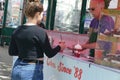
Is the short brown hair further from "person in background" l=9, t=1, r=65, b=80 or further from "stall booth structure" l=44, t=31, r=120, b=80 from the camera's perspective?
"stall booth structure" l=44, t=31, r=120, b=80

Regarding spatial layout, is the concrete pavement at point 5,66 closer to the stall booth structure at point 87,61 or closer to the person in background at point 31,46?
the stall booth structure at point 87,61

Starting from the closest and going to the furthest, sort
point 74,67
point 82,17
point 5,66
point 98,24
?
point 74,67 → point 98,24 → point 82,17 → point 5,66

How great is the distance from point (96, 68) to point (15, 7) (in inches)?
508

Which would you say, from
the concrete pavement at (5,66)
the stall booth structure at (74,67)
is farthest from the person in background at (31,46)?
the concrete pavement at (5,66)

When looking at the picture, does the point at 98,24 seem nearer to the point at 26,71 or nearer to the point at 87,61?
the point at 87,61

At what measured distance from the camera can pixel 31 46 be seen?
467 centimetres

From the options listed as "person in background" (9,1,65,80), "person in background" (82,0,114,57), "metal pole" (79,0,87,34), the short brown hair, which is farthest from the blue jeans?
"metal pole" (79,0,87,34)

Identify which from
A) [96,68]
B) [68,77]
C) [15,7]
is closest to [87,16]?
[68,77]

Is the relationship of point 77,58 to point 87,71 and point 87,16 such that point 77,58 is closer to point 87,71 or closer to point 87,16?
point 87,71

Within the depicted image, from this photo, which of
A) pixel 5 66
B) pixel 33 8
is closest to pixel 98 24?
pixel 33 8

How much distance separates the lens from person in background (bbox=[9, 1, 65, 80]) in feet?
15.3

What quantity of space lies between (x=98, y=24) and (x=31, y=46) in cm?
111

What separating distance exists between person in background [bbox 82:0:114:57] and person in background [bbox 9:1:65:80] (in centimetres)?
65

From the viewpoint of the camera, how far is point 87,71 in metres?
4.55
